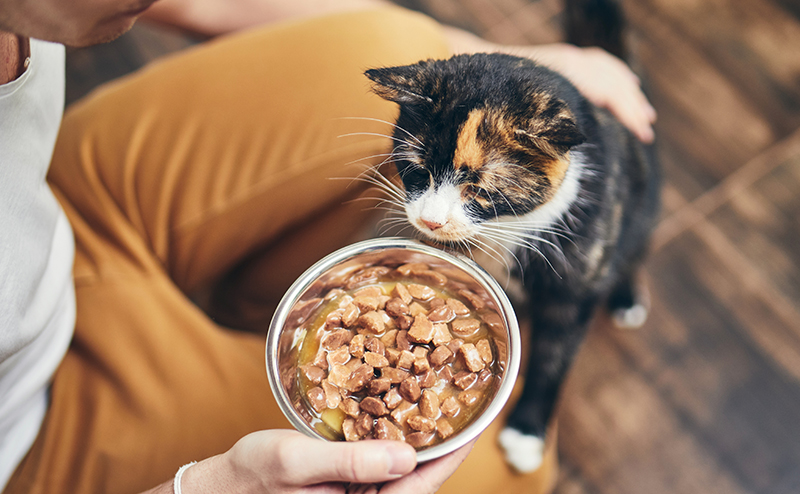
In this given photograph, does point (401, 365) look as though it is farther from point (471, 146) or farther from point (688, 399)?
point (688, 399)

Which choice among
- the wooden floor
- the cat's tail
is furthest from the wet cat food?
the wooden floor

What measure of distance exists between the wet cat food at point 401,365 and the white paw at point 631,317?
921 mm

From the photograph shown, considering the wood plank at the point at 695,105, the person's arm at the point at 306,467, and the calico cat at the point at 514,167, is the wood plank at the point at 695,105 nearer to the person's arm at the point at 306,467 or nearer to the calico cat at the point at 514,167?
the calico cat at the point at 514,167

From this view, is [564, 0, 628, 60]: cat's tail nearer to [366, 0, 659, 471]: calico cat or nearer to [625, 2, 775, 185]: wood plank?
[366, 0, 659, 471]: calico cat

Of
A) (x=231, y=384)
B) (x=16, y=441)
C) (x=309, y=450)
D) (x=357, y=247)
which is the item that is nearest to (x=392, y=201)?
(x=357, y=247)

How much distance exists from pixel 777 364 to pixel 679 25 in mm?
987

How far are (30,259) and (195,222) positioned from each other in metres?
0.23

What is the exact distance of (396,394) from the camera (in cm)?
46

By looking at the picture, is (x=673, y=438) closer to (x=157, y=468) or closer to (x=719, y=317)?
(x=719, y=317)

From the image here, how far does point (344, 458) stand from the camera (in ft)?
1.39

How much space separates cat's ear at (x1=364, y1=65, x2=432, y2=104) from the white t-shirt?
35 centimetres

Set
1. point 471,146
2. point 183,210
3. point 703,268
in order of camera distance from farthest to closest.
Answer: point 703,268 → point 183,210 → point 471,146

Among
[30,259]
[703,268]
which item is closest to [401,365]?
[30,259]

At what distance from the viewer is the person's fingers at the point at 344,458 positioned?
423 mm
